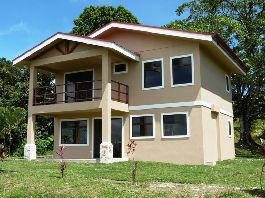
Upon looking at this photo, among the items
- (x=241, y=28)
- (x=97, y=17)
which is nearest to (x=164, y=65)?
(x=241, y=28)

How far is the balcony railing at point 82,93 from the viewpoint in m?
20.0

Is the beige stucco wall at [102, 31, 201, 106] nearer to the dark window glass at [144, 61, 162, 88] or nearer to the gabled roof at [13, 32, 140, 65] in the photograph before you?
the dark window glass at [144, 61, 162, 88]

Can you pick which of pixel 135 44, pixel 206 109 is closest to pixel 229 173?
A: pixel 206 109

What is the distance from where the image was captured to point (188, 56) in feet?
61.5

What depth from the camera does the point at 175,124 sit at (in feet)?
61.2

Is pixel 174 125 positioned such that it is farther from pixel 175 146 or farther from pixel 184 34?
pixel 184 34

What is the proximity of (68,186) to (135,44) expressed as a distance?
38.0ft

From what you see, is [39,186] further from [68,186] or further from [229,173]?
[229,173]

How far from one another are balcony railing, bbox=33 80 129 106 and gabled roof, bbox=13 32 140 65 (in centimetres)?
163

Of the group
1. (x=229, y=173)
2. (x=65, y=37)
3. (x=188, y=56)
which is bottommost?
(x=229, y=173)

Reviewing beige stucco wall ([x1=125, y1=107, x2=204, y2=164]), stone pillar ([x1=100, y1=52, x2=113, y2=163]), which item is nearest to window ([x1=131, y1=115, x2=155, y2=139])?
beige stucco wall ([x1=125, y1=107, x2=204, y2=164])

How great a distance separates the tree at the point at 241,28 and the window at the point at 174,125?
1221 centimetres

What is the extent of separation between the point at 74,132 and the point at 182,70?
23.2 feet

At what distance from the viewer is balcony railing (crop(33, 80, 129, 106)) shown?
1998 centimetres
